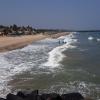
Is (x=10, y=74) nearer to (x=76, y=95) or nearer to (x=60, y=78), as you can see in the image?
(x=60, y=78)

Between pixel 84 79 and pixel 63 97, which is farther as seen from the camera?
pixel 84 79

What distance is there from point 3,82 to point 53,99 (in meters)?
6.24

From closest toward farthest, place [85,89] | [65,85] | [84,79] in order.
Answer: [85,89] < [65,85] < [84,79]

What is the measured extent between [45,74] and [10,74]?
213 centimetres

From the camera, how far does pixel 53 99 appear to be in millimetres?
9047

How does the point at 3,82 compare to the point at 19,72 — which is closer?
the point at 3,82

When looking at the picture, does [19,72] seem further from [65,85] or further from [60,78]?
[65,85]

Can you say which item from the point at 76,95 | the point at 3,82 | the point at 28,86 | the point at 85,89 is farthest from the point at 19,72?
the point at 76,95

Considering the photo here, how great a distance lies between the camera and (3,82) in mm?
14750

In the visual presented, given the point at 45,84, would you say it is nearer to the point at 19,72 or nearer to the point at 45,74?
the point at 45,74

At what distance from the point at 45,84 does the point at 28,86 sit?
0.99 m

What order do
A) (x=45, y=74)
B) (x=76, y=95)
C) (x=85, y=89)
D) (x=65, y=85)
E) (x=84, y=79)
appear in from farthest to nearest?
(x=45, y=74)
(x=84, y=79)
(x=65, y=85)
(x=85, y=89)
(x=76, y=95)

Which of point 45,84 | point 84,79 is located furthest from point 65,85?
point 84,79

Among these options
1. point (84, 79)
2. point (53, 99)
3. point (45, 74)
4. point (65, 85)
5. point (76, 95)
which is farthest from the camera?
point (45, 74)
